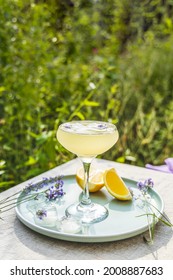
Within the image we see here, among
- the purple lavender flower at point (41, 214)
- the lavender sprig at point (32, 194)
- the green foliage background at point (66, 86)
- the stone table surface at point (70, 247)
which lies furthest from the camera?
the green foliage background at point (66, 86)

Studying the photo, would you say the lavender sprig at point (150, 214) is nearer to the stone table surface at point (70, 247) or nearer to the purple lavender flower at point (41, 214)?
the stone table surface at point (70, 247)

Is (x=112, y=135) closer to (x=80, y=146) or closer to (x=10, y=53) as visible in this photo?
(x=80, y=146)

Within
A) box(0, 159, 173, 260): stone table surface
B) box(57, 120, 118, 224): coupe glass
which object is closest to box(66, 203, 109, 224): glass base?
box(57, 120, 118, 224): coupe glass

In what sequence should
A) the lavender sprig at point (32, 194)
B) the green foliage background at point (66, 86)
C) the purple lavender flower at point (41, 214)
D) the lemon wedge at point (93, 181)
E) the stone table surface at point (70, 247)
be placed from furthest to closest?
1. the green foliage background at point (66, 86)
2. the lemon wedge at point (93, 181)
3. the lavender sprig at point (32, 194)
4. the purple lavender flower at point (41, 214)
5. the stone table surface at point (70, 247)

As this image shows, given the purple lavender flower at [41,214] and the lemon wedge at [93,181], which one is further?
the lemon wedge at [93,181]

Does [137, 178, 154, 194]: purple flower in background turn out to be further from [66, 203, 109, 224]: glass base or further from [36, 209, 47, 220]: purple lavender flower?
[36, 209, 47, 220]: purple lavender flower

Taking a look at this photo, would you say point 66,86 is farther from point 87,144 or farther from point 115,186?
point 87,144

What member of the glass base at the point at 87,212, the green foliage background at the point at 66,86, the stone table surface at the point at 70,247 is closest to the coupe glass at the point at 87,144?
the glass base at the point at 87,212
